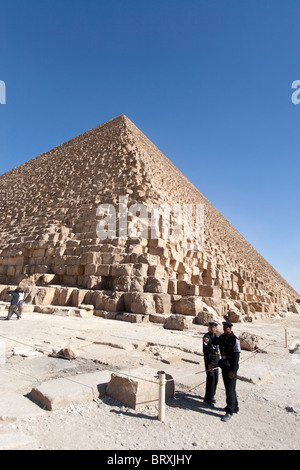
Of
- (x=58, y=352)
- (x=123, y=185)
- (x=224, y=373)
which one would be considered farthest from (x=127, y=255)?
(x=224, y=373)

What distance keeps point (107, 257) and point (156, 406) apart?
26.8 ft

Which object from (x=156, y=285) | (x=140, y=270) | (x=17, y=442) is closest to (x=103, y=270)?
(x=140, y=270)

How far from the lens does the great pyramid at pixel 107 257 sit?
9.75 m

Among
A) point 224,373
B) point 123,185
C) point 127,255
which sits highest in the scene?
point 123,185

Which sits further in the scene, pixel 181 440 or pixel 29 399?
pixel 29 399

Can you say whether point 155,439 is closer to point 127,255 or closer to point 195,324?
point 195,324

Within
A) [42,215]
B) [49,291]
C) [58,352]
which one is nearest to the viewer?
[58,352]

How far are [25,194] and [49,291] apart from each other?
12373mm

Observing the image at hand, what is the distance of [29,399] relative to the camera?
9.61 feet

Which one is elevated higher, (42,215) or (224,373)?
(42,215)

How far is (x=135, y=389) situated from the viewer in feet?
9.59

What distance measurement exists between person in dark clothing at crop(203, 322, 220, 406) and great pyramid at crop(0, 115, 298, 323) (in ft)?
17.8

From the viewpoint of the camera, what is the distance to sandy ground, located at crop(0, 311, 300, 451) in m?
2.31

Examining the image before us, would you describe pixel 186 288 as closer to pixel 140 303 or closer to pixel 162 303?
pixel 162 303
